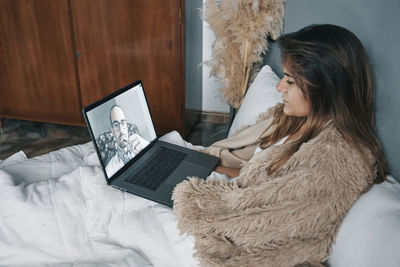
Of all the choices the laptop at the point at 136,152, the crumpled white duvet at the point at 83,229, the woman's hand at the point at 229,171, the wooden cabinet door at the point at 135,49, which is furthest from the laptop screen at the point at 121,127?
the wooden cabinet door at the point at 135,49

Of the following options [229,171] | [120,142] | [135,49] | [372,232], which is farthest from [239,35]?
[372,232]

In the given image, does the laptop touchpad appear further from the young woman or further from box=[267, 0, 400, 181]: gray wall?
box=[267, 0, 400, 181]: gray wall

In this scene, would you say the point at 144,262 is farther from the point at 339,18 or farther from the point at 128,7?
the point at 128,7


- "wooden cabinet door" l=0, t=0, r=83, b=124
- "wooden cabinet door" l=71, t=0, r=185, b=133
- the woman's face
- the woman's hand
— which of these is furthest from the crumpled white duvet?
"wooden cabinet door" l=0, t=0, r=83, b=124

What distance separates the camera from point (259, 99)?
1.42 meters

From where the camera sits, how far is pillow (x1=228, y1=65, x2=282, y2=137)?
4.47ft

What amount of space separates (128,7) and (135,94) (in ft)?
3.53

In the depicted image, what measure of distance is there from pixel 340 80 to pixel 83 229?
81cm

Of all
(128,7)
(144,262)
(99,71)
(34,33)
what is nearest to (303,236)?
(144,262)

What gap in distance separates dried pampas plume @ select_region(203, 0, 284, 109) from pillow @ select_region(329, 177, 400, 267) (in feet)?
4.20

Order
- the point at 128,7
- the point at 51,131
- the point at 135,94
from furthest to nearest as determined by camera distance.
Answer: the point at 51,131, the point at 128,7, the point at 135,94

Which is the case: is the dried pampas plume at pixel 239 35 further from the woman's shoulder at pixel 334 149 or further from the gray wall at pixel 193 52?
the woman's shoulder at pixel 334 149

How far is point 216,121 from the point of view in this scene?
294cm

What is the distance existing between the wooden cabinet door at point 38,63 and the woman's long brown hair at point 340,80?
6.33 feet
